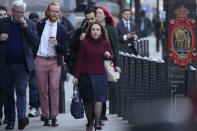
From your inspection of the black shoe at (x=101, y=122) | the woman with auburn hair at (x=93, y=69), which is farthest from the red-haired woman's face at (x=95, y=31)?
the black shoe at (x=101, y=122)

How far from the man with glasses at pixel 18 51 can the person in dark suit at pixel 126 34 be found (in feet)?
16.7

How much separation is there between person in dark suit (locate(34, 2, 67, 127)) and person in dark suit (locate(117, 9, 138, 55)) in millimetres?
4545

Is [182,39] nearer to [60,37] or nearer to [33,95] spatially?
[33,95]

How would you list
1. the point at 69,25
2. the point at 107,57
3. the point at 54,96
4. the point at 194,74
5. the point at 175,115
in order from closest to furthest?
the point at 175,115, the point at 194,74, the point at 107,57, the point at 54,96, the point at 69,25

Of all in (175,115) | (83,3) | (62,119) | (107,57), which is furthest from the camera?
(83,3)

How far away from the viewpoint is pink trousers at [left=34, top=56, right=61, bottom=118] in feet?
31.5

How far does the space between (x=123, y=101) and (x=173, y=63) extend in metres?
1.61

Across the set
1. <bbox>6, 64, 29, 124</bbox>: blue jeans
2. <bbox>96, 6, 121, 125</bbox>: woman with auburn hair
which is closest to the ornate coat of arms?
<bbox>96, 6, 121, 125</bbox>: woman with auburn hair

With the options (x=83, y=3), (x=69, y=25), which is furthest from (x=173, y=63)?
(x=83, y=3)

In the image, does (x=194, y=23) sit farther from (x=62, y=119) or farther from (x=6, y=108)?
(x=6, y=108)

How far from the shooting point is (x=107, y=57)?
29.7 feet

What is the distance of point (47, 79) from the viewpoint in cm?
970

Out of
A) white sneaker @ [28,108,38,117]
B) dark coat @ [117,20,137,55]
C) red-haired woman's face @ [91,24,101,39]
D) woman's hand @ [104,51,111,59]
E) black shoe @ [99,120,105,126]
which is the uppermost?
red-haired woman's face @ [91,24,101,39]

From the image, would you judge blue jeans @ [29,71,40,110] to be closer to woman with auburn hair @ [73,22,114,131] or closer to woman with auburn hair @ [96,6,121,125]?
woman with auburn hair @ [96,6,121,125]
